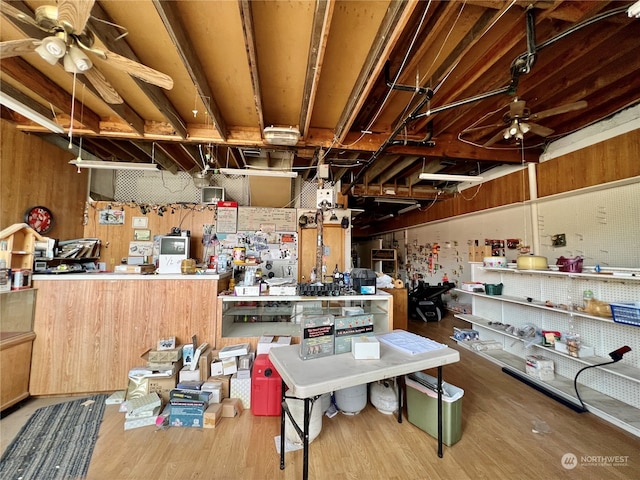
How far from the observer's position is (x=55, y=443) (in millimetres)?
2059

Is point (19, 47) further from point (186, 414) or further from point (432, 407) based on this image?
point (432, 407)

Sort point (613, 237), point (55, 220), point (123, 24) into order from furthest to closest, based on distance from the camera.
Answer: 1. point (55, 220)
2. point (613, 237)
3. point (123, 24)

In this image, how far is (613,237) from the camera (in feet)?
10.5

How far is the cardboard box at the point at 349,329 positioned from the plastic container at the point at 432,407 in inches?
28.1

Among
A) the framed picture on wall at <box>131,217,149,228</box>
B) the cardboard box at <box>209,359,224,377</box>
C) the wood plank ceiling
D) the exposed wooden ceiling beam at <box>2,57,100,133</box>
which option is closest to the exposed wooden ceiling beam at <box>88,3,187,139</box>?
the wood plank ceiling

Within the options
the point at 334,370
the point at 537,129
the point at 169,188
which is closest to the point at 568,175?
the point at 537,129

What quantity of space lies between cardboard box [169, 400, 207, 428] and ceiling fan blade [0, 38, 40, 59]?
9.44ft

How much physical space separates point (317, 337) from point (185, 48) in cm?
251

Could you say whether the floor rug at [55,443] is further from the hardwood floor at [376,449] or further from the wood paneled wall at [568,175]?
the wood paneled wall at [568,175]

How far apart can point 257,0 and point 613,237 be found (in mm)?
4742

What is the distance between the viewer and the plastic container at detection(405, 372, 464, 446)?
81.5 inches

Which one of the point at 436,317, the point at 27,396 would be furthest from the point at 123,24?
the point at 436,317

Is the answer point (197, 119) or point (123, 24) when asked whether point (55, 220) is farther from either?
point (123, 24)

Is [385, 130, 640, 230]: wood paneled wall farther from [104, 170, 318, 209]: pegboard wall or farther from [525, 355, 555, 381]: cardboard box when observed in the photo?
[104, 170, 318, 209]: pegboard wall
